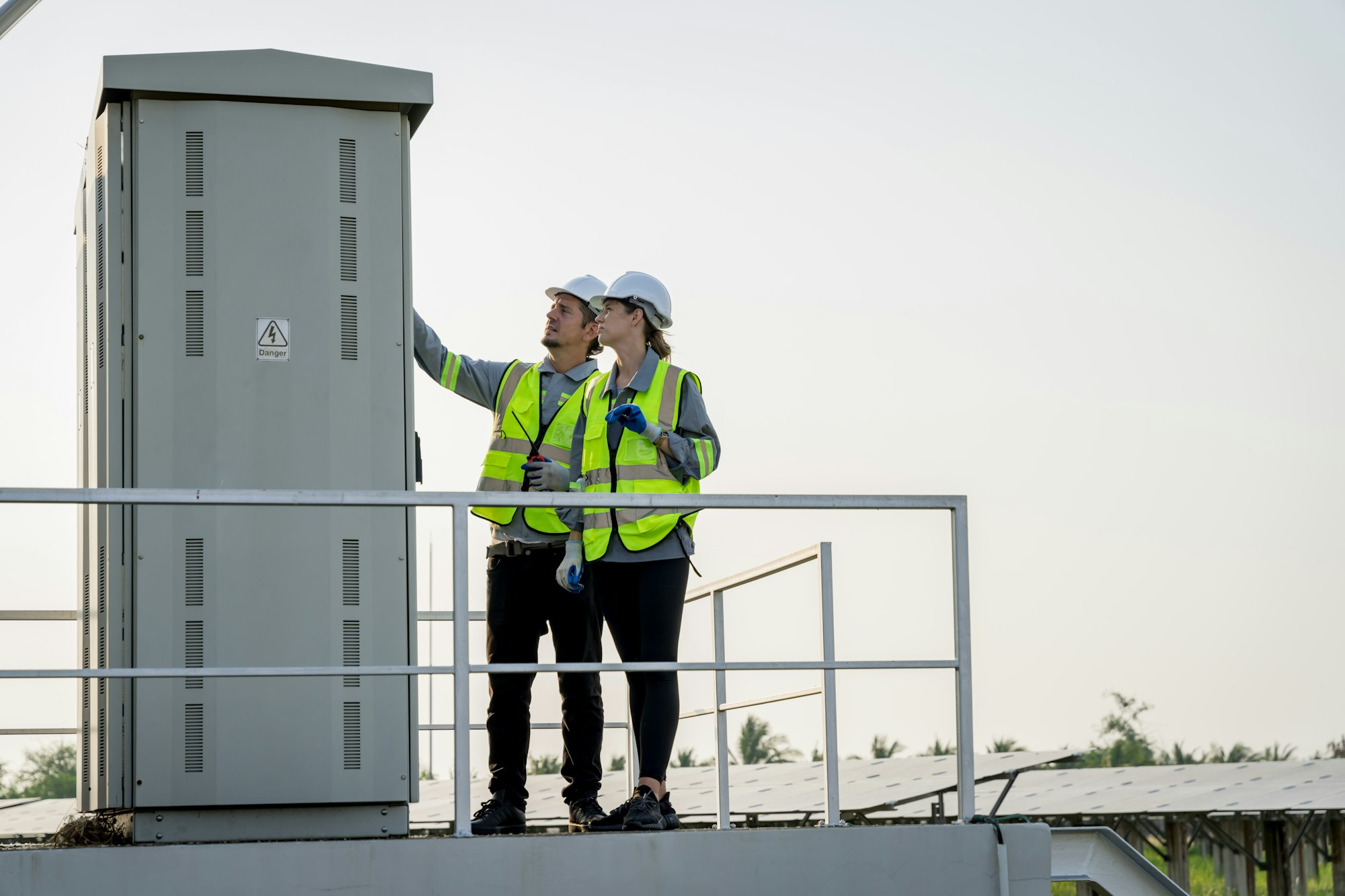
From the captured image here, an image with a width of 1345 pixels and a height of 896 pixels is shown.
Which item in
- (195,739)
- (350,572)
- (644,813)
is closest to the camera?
(644,813)

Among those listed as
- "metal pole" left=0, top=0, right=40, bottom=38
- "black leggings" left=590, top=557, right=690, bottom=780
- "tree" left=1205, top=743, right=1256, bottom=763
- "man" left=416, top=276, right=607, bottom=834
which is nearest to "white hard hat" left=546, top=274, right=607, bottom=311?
"man" left=416, top=276, right=607, bottom=834

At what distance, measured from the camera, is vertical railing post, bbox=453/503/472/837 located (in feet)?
15.9

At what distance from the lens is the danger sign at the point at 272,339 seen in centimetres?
584

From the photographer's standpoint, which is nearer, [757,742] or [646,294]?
[646,294]

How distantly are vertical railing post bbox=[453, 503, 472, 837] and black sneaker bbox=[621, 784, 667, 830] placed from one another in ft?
1.98

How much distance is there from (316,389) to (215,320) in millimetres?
442

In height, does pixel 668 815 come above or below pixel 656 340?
below

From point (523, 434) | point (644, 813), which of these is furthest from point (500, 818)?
point (523, 434)

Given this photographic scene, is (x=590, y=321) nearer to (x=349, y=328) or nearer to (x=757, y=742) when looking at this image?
(x=349, y=328)

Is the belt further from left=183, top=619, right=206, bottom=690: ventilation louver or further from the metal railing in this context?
left=183, top=619, right=206, bottom=690: ventilation louver

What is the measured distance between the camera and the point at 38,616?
8.55 meters

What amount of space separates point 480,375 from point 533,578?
0.91 metres

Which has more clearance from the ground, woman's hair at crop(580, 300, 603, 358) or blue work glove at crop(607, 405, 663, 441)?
woman's hair at crop(580, 300, 603, 358)

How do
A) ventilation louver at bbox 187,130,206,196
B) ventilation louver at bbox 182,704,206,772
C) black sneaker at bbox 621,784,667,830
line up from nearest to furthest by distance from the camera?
black sneaker at bbox 621,784,667,830, ventilation louver at bbox 182,704,206,772, ventilation louver at bbox 187,130,206,196
